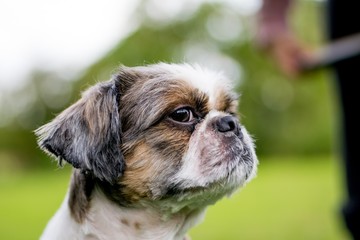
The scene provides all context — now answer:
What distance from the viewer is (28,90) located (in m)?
33.1

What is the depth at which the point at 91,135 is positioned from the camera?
3.15m

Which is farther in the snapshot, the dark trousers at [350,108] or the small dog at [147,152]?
the dark trousers at [350,108]

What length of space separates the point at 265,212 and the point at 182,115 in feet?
23.6

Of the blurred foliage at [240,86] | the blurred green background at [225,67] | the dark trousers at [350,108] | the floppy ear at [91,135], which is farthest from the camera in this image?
the blurred foliage at [240,86]

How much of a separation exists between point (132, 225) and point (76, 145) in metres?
0.51

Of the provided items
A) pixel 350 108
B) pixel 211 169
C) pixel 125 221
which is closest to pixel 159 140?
pixel 211 169

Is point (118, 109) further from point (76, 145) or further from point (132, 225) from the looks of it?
point (132, 225)

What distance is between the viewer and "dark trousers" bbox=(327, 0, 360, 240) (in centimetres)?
548

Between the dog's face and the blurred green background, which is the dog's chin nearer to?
the dog's face

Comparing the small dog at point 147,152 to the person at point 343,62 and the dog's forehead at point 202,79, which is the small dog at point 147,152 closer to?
the dog's forehead at point 202,79

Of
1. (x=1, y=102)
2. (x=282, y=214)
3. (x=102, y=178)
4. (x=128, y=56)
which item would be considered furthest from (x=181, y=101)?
(x=1, y=102)

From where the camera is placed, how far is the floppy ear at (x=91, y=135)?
10.1 ft

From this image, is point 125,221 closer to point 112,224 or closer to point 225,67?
point 112,224

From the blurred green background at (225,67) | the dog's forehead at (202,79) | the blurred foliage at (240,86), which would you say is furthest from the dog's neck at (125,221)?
the blurred foliage at (240,86)
